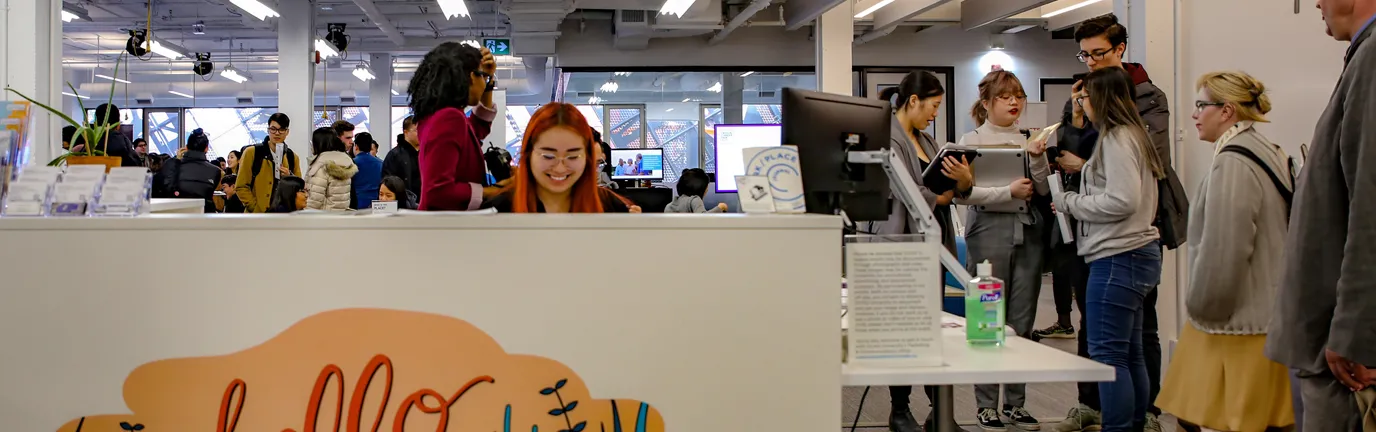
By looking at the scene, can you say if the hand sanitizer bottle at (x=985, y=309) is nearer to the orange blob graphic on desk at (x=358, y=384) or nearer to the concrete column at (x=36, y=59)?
the orange blob graphic on desk at (x=358, y=384)

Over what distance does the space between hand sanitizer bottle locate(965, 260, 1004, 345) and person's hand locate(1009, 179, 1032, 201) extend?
1311mm

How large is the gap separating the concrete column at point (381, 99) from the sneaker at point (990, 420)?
1181 centimetres

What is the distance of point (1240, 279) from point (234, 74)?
45.3 feet

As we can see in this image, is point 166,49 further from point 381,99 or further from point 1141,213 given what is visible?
point 1141,213

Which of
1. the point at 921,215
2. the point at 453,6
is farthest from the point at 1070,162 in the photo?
the point at 453,6

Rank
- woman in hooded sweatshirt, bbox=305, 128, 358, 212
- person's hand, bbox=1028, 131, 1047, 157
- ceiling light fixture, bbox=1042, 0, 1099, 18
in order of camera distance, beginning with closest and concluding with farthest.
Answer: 1. person's hand, bbox=1028, 131, 1047, 157
2. woman in hooded sweatshirt, bbox=305, 128, 358, 212
3. ceiling light fixture, bbox=1042, 0, 1099, 18

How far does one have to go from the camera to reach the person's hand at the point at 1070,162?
322 centimetres

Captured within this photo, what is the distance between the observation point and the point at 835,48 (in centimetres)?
781

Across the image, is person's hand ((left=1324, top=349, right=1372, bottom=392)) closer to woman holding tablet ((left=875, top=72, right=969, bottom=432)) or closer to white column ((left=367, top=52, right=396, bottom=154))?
woman holding tablet ((left=875, top=72, right=969, bottom=432))

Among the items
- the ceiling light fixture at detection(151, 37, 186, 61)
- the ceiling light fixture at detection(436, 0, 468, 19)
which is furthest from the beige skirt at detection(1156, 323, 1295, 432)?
the ceiling light fixture at detection(151, 37, 186, 61)

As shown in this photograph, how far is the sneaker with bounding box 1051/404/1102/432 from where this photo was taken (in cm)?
330

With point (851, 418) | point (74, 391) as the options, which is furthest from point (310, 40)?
point (74, 391)

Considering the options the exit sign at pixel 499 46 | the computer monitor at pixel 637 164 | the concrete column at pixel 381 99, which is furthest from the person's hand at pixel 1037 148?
the concrete column at pixel 381 99

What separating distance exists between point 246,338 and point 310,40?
8600mm
